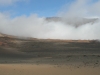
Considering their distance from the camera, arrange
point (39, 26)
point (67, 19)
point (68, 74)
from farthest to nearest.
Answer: point (67, 19)
point (39, 26)
point (68, 74)

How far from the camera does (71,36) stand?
51000 mm

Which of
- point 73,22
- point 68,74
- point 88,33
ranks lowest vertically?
point 68,74

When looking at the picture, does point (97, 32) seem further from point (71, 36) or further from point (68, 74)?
point (68, 74)

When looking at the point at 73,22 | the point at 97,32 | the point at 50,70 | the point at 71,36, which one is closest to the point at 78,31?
the point at 71,36

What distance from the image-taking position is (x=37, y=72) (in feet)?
38.3

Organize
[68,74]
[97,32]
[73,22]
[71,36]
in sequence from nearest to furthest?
1. [68,74]
2. [97,32]
3. [71,36]
4. [73,22]

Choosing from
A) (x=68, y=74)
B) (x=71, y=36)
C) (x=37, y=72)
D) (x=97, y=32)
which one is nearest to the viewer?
(x=68, y=74)

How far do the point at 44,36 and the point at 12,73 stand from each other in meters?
Answer: 41.2

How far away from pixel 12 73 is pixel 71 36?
4042cm

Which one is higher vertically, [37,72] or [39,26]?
[39,26]

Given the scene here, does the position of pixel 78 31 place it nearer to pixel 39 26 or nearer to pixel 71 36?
pixel 71 36

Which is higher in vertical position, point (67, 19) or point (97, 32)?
point (67, 19)

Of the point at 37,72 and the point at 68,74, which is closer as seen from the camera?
the point at 68,74

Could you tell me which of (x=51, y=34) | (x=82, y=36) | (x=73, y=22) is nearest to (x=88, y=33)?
(x=82, y=36)
